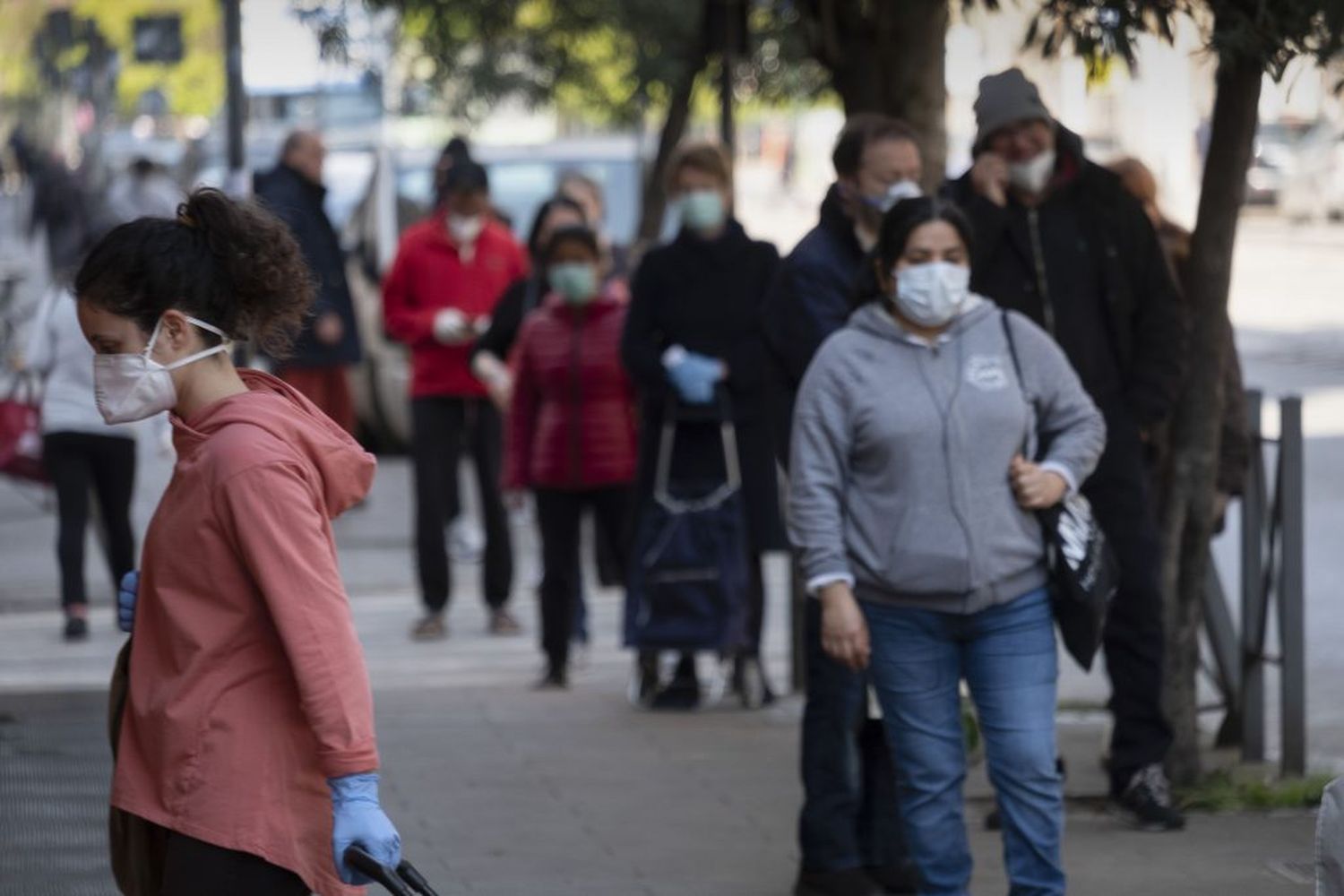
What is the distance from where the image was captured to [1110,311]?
21.4 ft

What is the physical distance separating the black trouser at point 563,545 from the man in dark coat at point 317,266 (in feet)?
8.79

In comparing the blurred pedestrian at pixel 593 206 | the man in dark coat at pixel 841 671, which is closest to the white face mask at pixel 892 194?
the man in dark coat at pixel 841 671

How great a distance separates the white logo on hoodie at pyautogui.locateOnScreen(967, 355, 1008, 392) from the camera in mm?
5176

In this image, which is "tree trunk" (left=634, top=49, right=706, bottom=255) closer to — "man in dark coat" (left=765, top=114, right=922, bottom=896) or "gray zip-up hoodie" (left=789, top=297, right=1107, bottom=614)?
"man in dark coat" (left=765, top=114, right=922, bottom=896)

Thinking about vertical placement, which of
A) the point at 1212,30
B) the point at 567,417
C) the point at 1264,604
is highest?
the point at 1212,30

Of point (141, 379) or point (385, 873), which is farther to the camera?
point (141, 379)

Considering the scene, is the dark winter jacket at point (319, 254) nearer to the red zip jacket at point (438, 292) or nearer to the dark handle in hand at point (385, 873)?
the red zip jacket at point (438, 292)

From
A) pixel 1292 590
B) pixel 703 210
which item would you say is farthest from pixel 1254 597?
pixel 703 210

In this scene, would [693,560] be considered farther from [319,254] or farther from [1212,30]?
[319,254]

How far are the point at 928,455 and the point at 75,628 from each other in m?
6.26

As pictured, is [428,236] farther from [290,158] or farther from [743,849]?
[743,849]

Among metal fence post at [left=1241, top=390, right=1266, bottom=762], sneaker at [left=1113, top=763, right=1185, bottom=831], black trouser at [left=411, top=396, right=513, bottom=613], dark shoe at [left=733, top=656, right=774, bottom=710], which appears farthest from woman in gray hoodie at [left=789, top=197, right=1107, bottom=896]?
black trouser at [left=411, top=396, right=513, bottom=613]

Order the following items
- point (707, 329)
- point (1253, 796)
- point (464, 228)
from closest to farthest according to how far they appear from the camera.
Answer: point (1253, 796)
point (707, 329)
point (464, 228)

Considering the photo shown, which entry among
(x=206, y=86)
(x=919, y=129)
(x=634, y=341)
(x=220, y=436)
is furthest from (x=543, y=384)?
(x=206, y=86)
